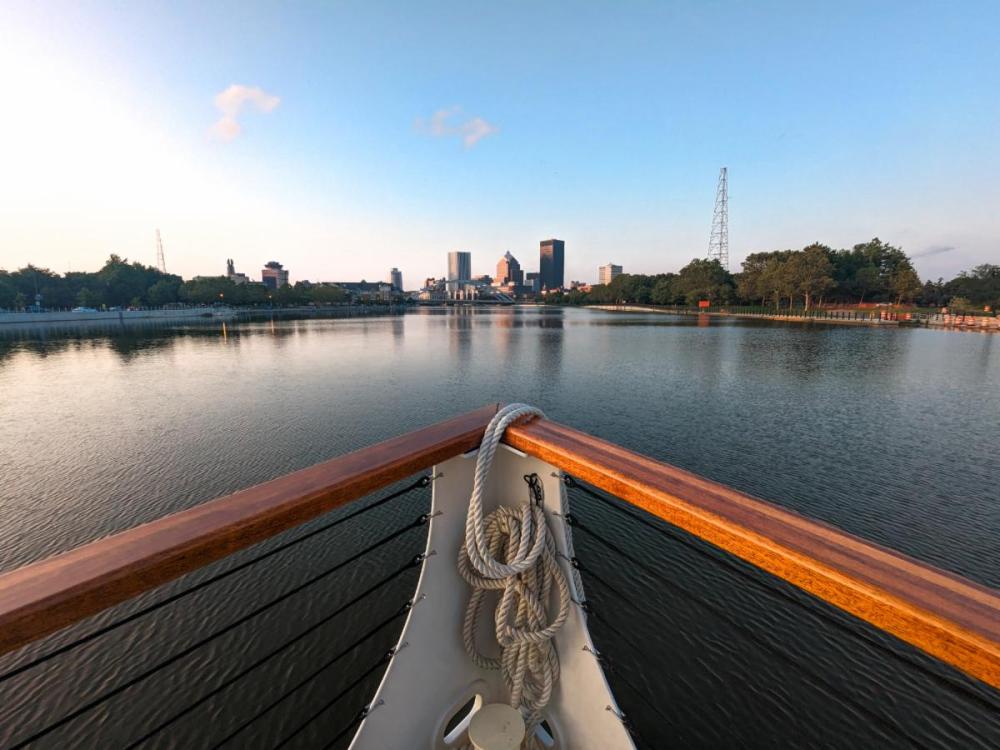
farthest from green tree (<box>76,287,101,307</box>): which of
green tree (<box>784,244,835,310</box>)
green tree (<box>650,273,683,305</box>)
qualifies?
green tree (<box>784,244,835,310</box>)

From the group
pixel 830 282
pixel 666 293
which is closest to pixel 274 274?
pixel 666 293

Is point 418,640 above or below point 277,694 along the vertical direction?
above

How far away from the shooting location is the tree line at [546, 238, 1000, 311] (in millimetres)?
62250

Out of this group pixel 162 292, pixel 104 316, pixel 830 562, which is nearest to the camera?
pixel 830 562

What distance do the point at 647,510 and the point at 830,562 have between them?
0.50 m

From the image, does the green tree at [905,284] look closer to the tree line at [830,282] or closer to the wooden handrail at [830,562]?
the tree line at [830,282]

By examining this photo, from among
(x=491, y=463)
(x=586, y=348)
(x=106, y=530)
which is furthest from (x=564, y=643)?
(x=586, y=348)

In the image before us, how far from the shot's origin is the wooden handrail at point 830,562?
105 centimetres

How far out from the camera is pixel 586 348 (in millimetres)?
29656

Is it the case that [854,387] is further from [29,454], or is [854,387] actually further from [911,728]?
[29,454]

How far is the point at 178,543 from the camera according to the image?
1261 mm

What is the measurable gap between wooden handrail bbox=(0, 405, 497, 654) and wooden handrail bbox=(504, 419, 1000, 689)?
0.70 m

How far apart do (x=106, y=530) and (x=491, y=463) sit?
896 centimetres

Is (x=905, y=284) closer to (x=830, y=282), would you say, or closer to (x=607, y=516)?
(x=830, y=282)
